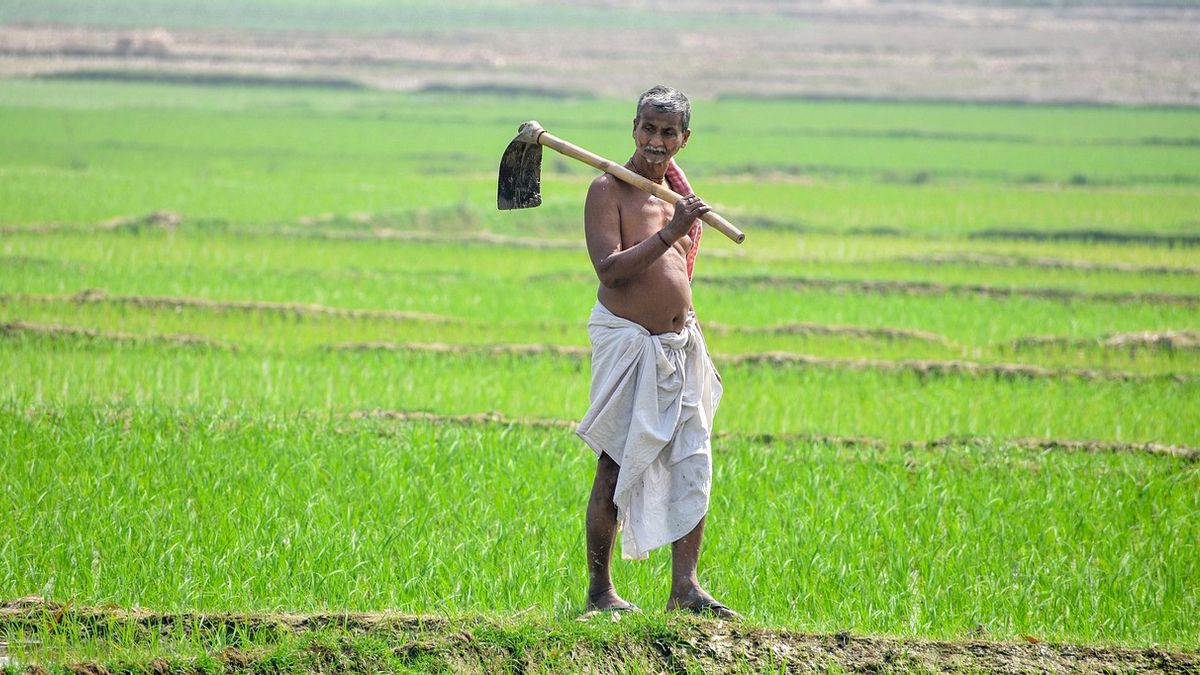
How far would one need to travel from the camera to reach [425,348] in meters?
9.91

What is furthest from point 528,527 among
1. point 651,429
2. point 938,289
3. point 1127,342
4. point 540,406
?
point 938,289

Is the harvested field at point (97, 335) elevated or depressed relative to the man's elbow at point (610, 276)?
depressed

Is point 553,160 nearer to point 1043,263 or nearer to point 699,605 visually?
point 1043,263

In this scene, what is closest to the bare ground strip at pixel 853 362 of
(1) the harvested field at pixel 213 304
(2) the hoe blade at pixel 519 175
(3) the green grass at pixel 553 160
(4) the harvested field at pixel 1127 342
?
(4) the harvested field at pixel 1127 342

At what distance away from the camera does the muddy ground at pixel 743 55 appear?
41.8 metres

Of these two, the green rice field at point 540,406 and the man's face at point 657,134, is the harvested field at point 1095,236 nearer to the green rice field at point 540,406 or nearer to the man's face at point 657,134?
the green rice field at point 540,406

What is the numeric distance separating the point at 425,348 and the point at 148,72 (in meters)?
33.1

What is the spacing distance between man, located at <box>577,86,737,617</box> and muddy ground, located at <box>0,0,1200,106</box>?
36.7m

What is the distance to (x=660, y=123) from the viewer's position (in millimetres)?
4203

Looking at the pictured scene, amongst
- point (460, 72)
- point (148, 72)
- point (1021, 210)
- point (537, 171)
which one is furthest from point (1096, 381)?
point (460, 72)

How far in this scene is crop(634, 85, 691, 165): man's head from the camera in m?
4.18

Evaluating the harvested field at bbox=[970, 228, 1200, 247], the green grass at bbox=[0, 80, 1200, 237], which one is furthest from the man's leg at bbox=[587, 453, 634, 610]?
the harvested field at bbox=[970, 228, 1200, 247]

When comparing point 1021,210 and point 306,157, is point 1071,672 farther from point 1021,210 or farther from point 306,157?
point 306,157

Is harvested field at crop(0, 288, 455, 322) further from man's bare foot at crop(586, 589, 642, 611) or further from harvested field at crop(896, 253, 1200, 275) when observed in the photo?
man's bare foot at crop(586, 589, 642, 611)
